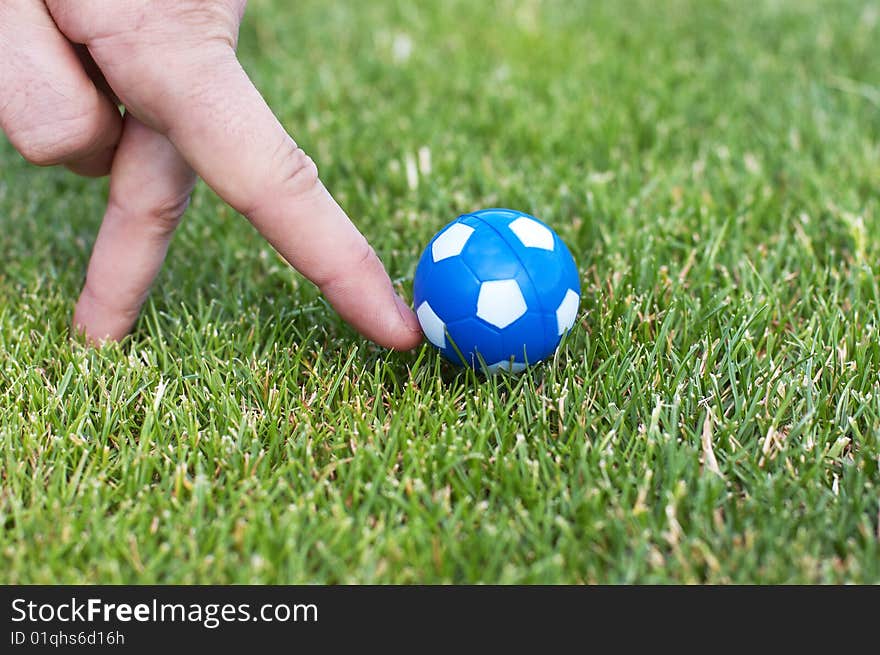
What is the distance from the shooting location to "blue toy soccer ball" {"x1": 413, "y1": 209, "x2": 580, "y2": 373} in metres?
2.01

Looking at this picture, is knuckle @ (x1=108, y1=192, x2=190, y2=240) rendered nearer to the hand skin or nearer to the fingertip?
the hand skin

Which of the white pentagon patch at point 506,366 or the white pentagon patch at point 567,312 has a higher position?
the white pentagon patch at point 567,312

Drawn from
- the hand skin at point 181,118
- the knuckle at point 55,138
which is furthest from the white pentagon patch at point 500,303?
the knuckle at point 55,138

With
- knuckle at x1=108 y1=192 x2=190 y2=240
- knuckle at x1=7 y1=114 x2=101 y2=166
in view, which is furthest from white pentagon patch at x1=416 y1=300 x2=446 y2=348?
knuckle at x1=7 y1=114 x2=101 y2=166

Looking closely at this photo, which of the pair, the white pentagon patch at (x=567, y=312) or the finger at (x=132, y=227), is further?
the finger at (x=132, y=227)

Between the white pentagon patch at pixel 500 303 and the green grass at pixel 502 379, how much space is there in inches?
6.1

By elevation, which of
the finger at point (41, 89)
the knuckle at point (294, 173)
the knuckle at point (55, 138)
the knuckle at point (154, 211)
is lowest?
the knuckle at point (294, 173)

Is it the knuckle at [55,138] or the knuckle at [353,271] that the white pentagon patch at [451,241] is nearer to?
the knuckle at [353,271]

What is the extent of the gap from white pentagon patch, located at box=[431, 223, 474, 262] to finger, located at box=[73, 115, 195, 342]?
63 cm

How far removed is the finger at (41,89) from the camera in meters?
2.04

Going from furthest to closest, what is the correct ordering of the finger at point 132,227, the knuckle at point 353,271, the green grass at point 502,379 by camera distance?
the finger at point 132,227, the knuckle at point 353,271, the green grass at point 502,379
